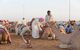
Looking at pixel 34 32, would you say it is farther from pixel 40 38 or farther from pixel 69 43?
pixel 69 43

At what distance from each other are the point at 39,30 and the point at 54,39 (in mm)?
1048

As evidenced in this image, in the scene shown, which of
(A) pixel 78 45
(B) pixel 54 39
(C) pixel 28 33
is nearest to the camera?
(A) pixel 78 45

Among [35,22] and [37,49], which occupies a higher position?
[35,22]

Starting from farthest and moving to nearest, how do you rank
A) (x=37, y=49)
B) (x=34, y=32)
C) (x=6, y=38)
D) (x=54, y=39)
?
(x=34, y=32) → (x=54, y=39) → (x=6, y=38) → (x=37, y=49)

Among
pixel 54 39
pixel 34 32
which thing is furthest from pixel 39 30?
pixel 54 39

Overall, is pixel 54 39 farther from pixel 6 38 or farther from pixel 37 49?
pixel 37 49

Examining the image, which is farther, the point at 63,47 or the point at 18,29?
the point at 18,29

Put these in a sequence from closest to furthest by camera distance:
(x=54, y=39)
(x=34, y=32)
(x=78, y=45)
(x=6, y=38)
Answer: (x=78, y=45) < (x=6, y=38) < (x=54, y=39) < (x=34, y=32)

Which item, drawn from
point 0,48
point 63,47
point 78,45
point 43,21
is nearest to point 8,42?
point 0,48

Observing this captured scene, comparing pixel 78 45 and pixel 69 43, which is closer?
pixel 78 45

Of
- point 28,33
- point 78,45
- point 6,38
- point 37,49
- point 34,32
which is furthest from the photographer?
point 28,33

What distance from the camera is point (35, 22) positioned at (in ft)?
41.2

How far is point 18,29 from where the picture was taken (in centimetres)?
1398

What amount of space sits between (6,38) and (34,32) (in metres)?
2.48
